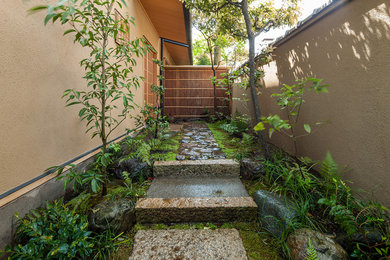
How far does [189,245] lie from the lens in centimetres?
171

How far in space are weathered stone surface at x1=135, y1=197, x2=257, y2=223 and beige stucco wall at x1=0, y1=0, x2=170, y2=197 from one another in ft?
3.72

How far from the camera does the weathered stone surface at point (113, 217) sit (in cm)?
174


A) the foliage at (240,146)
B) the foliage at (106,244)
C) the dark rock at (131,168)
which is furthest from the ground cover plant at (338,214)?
the dark rock at (131,168)

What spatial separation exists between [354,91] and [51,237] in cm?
311

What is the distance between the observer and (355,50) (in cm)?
188

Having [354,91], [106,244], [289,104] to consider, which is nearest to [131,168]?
[106,244]

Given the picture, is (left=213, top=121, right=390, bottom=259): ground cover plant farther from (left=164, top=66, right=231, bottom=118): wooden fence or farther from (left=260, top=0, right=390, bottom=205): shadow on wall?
(left=164, top=66, right=231, bottom=118): wooden fence

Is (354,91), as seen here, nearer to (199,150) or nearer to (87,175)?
(199,150)

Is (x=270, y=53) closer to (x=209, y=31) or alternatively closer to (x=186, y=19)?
(x=186, y=19)

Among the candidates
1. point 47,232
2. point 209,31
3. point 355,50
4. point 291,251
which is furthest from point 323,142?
point 209,31

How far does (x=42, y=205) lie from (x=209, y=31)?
24.5 feet

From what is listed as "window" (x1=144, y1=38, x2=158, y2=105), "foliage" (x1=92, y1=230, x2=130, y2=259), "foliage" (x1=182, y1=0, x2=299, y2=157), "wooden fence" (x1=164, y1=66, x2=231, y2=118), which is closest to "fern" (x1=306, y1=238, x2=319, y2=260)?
"foliage" (x1=92, y1=230, x2=130, y2=259)

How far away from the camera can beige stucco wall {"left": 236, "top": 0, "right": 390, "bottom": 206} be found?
5.32 ft

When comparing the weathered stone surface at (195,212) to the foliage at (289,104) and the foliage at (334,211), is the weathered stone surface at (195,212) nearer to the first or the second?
the foliage at (334,211)
